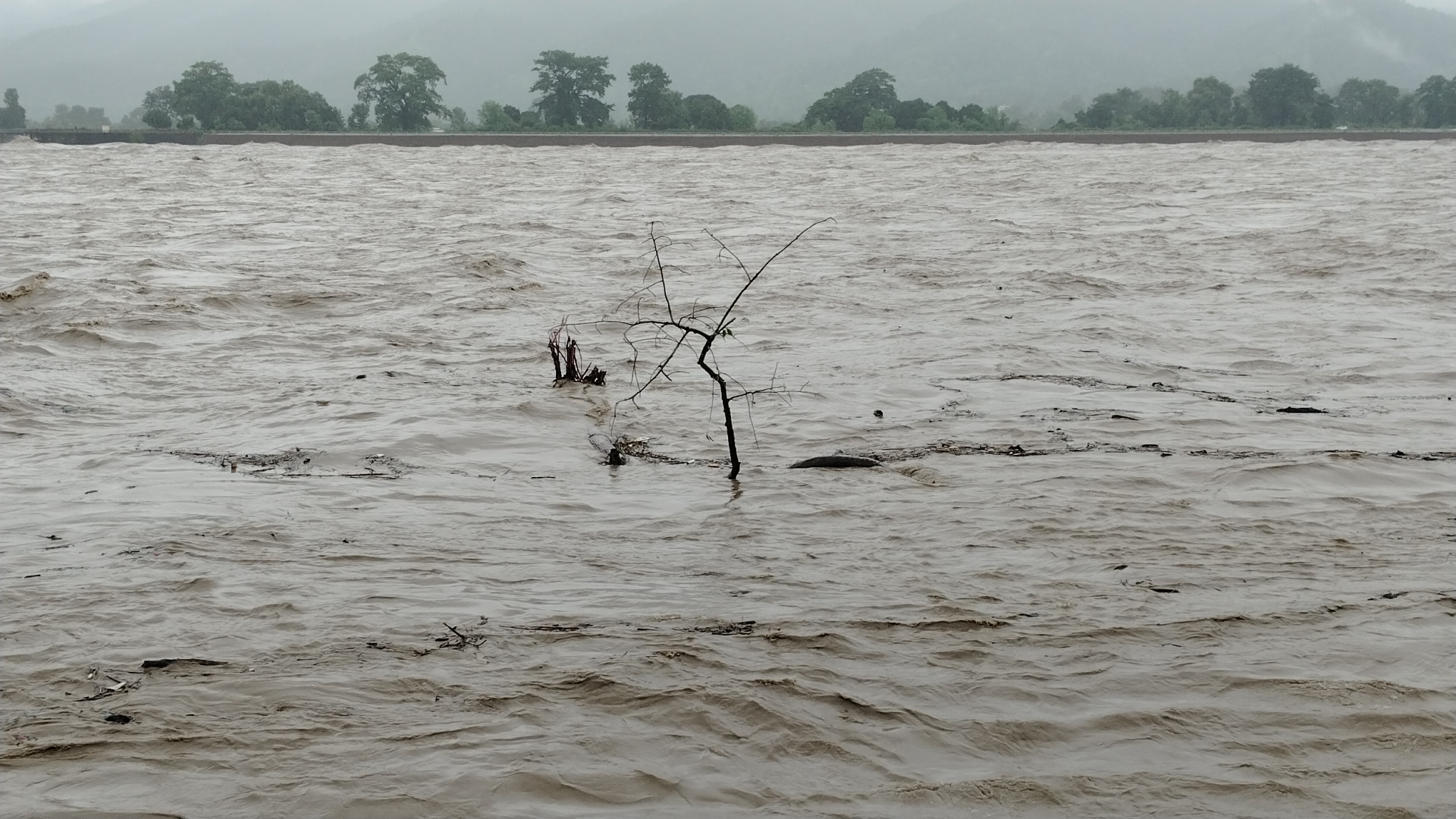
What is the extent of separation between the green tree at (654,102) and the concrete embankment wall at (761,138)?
72.0ft

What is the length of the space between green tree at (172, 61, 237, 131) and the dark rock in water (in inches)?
3660

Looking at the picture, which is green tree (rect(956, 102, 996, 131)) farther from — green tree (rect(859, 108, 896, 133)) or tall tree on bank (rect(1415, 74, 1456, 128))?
tall tree on bank (rect(1415, 74, 1456, 128))

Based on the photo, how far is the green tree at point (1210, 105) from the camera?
96062 mm

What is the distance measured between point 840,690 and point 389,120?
10630 centimetres

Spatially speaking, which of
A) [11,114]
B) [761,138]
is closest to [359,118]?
[11,114]

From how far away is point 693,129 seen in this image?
9225 cm

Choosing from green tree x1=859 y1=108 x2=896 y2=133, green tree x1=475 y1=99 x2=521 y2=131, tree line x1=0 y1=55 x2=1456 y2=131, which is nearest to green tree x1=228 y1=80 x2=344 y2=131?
tree line x1=0 y1=55 x2=1456 y2=131

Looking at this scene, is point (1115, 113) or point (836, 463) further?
point (1115, 113)

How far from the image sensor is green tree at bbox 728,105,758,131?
95.9 meters

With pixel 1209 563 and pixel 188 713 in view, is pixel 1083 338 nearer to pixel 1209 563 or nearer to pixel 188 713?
pixel 1209 563

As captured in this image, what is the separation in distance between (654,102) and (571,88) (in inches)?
365

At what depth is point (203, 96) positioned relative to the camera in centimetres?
9106

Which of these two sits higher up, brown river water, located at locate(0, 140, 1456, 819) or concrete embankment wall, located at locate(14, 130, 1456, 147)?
concrete embankment wall, located at locate(14, 130, 1456, 147)

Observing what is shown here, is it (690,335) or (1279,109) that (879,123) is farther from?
(690,335)
